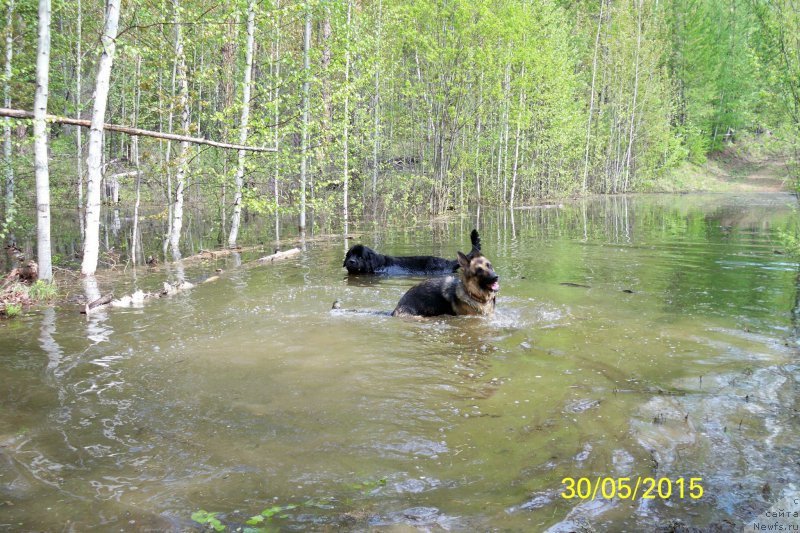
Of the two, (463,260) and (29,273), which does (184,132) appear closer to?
(29,273)

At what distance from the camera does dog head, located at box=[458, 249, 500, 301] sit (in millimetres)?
8531

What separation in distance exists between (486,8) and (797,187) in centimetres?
1677

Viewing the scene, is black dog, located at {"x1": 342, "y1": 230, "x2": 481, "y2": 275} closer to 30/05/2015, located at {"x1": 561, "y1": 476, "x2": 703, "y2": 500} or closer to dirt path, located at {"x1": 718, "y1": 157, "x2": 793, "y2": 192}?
30/05/2015, located at {"x1": 561, "y1": 476, "x2": 703, "y2": 500}

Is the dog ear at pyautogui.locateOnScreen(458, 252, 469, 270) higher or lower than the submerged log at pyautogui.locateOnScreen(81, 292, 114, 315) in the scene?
higher

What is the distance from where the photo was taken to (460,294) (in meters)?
9.00

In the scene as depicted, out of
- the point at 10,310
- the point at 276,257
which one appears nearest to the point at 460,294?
the point at 10,310

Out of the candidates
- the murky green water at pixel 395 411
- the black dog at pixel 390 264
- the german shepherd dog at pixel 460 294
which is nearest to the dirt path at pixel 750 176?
the black dog at pixel 390 264

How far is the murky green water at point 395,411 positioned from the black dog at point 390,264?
283 cm

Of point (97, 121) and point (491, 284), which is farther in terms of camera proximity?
point (97, 121)

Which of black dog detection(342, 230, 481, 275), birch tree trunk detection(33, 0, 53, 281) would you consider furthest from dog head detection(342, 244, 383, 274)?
birch tree trunk detection(33, 0, 53, 281)

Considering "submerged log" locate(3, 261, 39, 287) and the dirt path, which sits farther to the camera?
the dirt path

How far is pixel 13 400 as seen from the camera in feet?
16.9

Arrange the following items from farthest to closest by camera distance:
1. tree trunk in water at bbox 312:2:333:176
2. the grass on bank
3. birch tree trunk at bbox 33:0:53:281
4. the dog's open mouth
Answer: tree trunk in water at bbox 312:2:333:176
birch tree trunk at bbox 33:0:53:281
the grass on bank
the dog's open mouth

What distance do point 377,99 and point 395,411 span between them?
74.8ft
